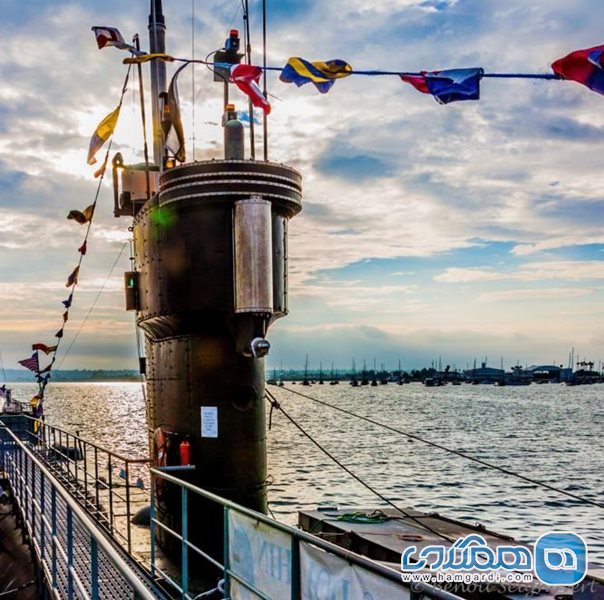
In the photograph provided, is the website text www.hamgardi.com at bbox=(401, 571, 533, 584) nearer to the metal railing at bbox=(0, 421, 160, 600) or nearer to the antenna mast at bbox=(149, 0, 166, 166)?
the metal railing at bbox=(0, 421, 160, 600)

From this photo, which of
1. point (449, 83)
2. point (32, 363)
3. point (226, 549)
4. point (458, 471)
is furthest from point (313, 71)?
point (458, 471)

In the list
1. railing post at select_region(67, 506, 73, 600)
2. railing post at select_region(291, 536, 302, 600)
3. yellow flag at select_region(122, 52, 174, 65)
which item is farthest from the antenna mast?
railing post at select_region(291, 536, 302, 600)

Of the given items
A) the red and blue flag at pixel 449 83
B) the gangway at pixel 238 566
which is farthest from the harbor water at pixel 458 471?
the red and blue flag at pixel 449 83

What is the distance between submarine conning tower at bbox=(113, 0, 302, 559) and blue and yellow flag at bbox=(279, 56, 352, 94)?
56.2 inches

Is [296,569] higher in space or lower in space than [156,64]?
lower

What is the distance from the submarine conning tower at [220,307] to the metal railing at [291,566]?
99.5 inches

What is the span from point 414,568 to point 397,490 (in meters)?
33.3

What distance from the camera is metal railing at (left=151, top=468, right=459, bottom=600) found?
4.45 metres

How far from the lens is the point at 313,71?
924 cm

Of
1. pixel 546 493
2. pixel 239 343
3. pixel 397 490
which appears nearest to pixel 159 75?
pixel 239 343

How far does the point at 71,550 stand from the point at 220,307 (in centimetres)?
378

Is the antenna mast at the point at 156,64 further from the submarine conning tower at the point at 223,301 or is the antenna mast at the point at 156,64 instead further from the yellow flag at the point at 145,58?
the submarine conning tower at the point at 223,301

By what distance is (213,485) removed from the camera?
10.3 m

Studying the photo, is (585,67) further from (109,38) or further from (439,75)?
(109,38)
